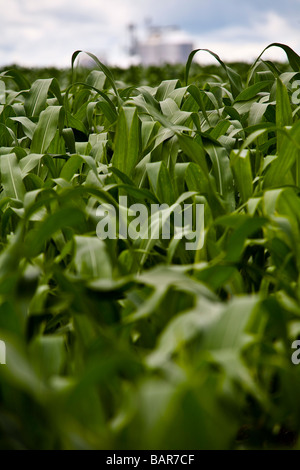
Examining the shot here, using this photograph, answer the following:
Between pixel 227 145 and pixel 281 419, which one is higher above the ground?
pixel 227 145

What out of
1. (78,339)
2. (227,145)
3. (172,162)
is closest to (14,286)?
(78,339)

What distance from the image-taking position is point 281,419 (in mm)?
739

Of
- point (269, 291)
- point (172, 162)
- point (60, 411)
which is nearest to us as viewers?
point (60, 411)

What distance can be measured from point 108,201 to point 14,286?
30cm

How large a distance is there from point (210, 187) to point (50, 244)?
336 mm

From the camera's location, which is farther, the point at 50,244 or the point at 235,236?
the point at 50,244

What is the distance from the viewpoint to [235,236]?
0.87 m

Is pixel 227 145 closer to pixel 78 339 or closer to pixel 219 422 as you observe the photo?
pixel 78 339

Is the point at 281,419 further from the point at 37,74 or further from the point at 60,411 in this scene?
the point at 37,74

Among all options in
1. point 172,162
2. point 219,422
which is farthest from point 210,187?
point 219,422

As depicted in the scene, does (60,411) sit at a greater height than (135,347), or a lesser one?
greater

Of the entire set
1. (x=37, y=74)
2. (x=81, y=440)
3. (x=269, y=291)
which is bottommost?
(x=37, y=74)

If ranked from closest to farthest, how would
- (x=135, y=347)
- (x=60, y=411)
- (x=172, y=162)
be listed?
(x=60, y=411)
(x=135, y=347)
(x=172, y=162)

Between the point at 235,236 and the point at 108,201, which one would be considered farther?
the point at 108,201
